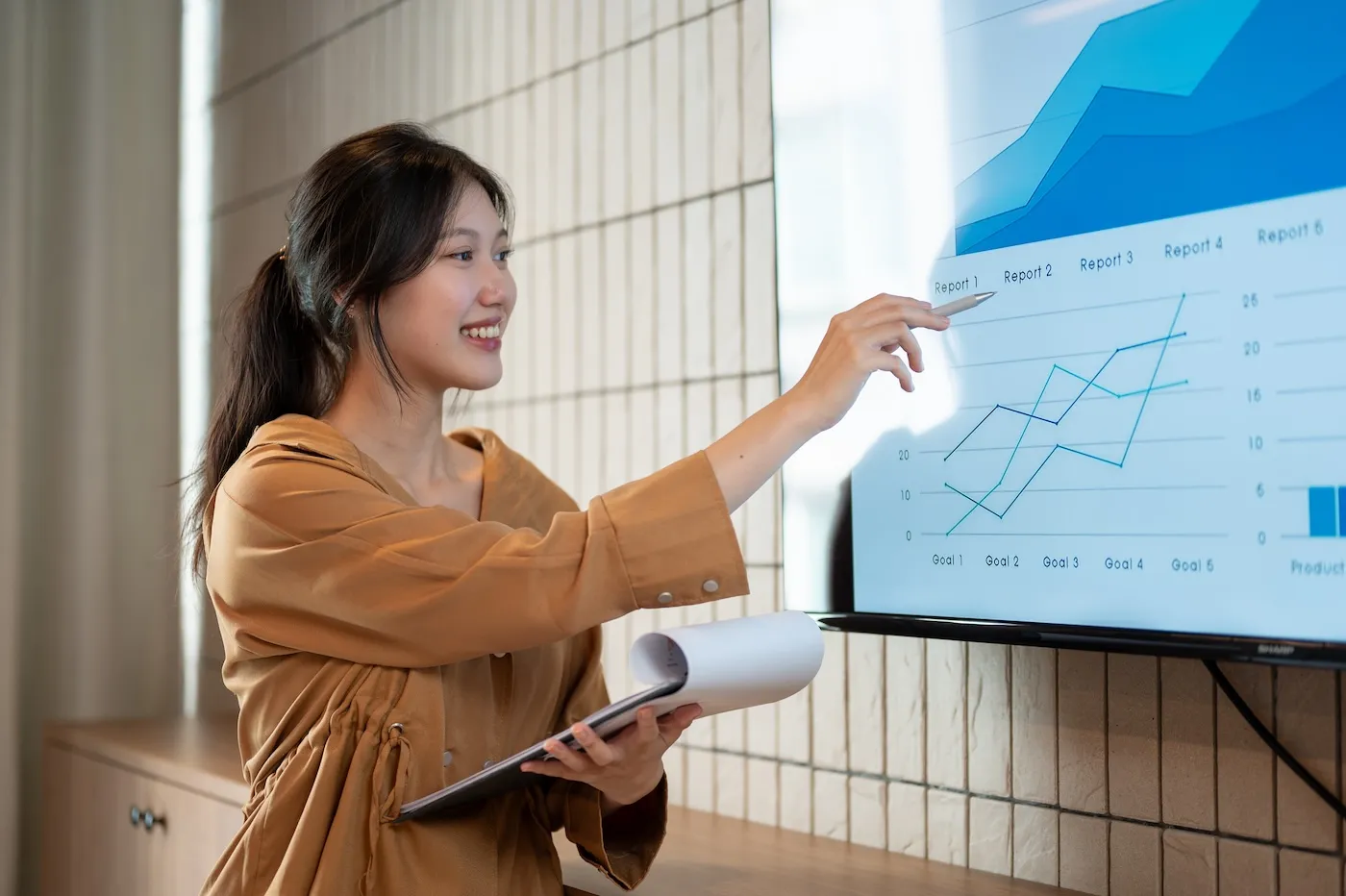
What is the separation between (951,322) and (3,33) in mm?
2547

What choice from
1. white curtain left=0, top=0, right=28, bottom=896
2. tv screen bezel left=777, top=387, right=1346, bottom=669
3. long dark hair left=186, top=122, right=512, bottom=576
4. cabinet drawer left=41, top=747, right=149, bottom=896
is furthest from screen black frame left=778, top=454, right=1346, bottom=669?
white curtain left=0, top=0, right=28, bottom=896

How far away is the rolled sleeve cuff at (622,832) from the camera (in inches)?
54.8

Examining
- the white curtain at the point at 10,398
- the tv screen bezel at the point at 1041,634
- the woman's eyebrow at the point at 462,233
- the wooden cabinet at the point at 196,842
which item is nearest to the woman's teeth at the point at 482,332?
the woman's eyebrow at the point at 462,233

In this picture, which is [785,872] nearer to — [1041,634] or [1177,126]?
[1041,634]

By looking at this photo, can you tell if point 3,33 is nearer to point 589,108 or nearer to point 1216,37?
point 589,108

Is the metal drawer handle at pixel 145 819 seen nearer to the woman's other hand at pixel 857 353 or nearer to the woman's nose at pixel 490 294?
the woman's nose at pixel 490 294

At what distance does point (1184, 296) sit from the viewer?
1156 millimetres

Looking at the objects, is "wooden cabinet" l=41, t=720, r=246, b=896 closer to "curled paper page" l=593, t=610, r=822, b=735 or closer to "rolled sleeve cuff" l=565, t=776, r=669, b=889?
"rolled sleeve cuff" l=565, t=776, r=669, b=889

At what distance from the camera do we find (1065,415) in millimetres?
1251

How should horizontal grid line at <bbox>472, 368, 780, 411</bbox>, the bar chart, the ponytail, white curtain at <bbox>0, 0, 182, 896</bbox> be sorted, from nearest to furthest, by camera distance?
1. the bar chart
2. the ponytail
3. horizontal grid line at <bbox>472, 368, 780, 411</bbox>
4. white curtain at <bbox>0, 0, 182, 896</bbox>

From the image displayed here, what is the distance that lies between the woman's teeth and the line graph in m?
0.52

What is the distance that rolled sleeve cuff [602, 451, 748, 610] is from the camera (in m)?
1.16

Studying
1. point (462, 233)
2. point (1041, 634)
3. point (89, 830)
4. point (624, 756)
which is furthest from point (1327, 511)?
point (89, 830)

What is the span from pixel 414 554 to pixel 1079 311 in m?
0.68
